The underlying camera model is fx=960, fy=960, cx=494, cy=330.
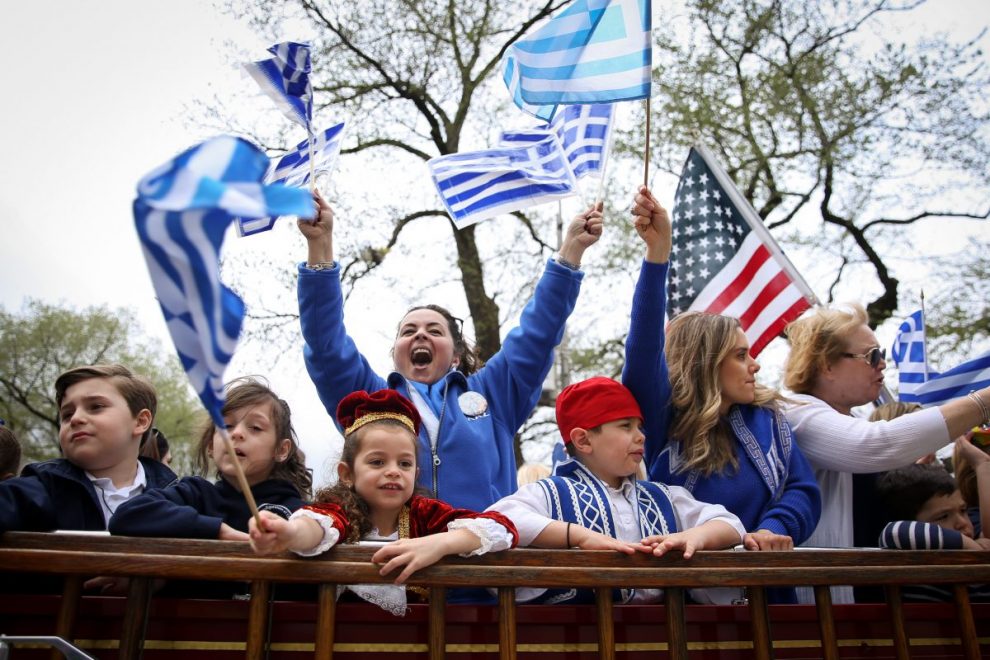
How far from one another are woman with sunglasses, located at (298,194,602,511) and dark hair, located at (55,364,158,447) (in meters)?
0.67

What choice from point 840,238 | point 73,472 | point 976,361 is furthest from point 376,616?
point 840,238

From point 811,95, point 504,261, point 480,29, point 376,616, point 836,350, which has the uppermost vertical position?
point 480,29

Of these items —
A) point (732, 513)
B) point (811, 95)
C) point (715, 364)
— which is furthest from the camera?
point (811, 95)

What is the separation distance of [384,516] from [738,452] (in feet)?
4.50

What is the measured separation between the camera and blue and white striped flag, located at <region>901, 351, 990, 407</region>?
15.4 ft

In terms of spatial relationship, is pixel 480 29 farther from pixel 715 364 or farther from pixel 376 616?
pixel 376 616

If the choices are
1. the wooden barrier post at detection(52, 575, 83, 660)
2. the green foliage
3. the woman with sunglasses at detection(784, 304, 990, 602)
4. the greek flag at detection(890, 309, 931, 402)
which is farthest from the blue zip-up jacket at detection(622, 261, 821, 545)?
the green foliage

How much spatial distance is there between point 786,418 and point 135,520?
2.43 meters

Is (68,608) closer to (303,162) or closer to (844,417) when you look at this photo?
(303,162)

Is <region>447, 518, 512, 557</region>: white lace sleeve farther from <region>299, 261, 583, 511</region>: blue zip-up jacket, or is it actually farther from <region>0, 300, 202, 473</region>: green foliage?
<region>0, 300, 202, 473</region>: green foliage

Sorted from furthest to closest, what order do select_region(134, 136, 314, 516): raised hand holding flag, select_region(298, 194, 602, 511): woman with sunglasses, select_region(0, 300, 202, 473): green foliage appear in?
select_region(0, 300, 202, 473): green foliage, select_region(298, 194, 602, 511): woman with sunglasses, select_region(134, 136, 314, 516): raised hand holding flag

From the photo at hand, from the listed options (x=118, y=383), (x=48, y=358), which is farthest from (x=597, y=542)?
(x=48, y=358)

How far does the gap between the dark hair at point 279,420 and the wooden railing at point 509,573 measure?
106cm

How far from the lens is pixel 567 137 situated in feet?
15.9
